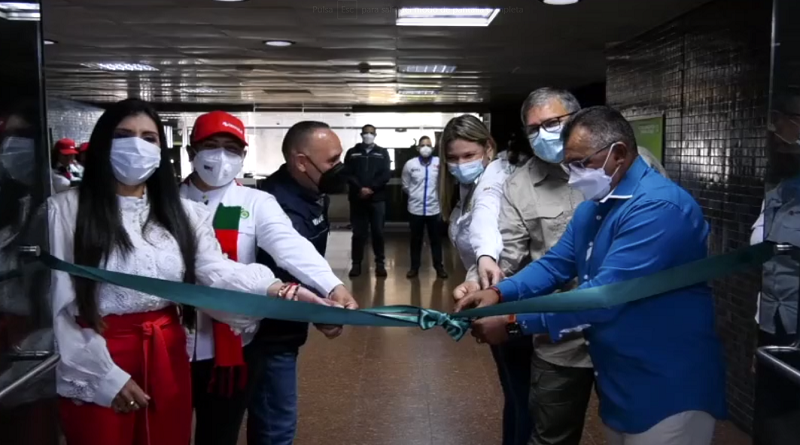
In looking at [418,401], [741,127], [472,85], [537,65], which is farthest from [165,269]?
[472,85]

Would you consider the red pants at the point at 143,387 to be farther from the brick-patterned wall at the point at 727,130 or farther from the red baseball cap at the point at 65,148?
the red baseball cap at the point at 65,148

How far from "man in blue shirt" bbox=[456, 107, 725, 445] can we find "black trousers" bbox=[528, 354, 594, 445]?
12.9 inches

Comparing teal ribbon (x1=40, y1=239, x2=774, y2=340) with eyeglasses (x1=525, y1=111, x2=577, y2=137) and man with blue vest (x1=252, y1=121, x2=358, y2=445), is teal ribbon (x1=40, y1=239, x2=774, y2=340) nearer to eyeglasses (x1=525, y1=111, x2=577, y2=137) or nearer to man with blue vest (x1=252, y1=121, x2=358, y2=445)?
man with blue vest (x1=252, y1=121, x2=358, y2=445)

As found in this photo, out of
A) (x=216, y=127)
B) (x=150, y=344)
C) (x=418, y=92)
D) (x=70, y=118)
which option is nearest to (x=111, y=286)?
(x=150, y=344)

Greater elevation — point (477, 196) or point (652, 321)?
point (477, 196)

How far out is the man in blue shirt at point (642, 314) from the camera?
5.91 feet

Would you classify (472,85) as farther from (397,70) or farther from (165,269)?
(165,269)

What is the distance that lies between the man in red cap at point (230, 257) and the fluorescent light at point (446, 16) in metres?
2.71

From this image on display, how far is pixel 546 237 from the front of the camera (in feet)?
7.95

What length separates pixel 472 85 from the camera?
10031mm

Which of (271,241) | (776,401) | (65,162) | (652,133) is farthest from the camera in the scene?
(65,162)

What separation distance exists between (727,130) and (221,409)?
300 cm

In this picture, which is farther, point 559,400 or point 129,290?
point 559,400

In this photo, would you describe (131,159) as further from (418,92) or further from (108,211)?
(418,92)
